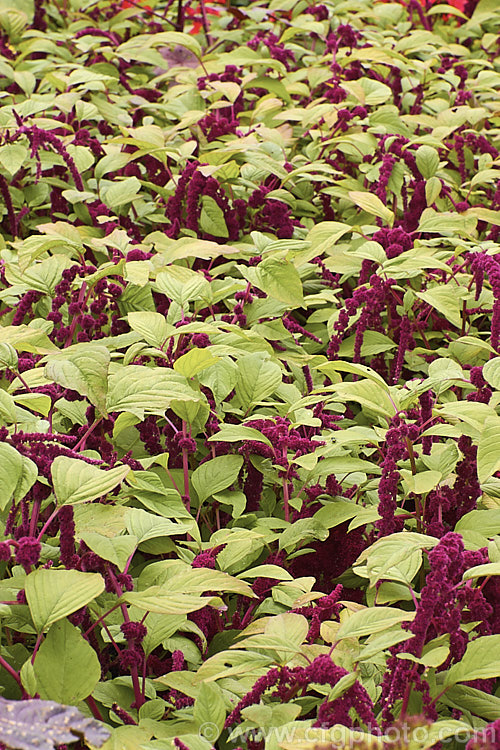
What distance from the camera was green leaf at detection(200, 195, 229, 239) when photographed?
204cm

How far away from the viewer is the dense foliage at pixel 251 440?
3.01 ft

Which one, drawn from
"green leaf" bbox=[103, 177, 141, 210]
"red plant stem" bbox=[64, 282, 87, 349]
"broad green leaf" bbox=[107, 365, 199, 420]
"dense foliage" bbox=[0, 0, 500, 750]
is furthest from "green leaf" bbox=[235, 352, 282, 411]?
"green leaf" bbox=[103, 177, 141, 210]

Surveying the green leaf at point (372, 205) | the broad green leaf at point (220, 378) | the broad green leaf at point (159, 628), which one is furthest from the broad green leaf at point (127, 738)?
the green leaf at point (372, 205)

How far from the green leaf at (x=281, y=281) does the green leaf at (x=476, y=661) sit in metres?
0.83

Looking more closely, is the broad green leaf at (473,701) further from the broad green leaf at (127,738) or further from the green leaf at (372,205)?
the green leaf at (372,205)

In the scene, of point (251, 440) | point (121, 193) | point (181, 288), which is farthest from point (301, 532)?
point (121, 193)

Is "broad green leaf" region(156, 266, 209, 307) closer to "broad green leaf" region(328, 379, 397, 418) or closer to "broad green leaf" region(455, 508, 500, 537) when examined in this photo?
"broad green leaf" region(328, 379, 397, 418)

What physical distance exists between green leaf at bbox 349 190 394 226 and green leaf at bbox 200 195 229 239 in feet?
1.11

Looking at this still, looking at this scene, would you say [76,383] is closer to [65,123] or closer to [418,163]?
[418,163]

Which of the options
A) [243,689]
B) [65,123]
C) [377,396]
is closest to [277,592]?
[243,689]

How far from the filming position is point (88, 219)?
2.26 meters

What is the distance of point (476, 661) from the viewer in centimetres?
Answer: 92

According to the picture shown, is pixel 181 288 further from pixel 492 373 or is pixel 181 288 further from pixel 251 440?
pixel 492 373

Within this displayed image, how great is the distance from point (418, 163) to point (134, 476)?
1.33 m
